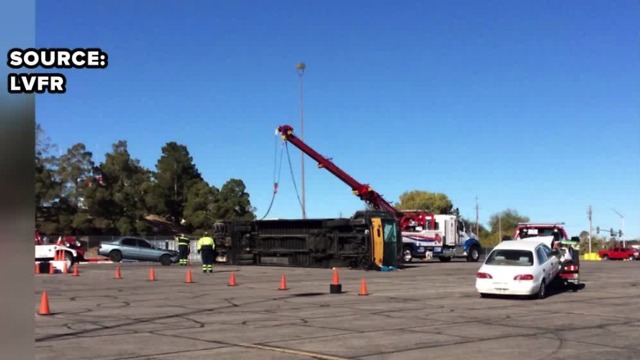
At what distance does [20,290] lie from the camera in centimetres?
1212

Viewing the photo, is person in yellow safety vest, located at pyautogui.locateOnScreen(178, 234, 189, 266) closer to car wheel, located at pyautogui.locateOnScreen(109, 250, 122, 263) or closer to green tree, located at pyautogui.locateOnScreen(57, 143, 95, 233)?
car wheel, located at pyautogui.locateOnScreen(109, 250, 122, 263)

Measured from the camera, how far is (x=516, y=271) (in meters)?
18.4

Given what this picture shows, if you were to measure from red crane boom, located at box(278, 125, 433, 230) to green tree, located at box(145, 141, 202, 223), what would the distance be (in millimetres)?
30894

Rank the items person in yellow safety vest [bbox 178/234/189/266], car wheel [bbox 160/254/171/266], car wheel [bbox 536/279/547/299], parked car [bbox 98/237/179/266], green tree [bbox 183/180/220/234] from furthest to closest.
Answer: green tree [bbox 183/180/220/234], parked car [bbox 98/237/179/266], car wheel [bbox 160/254/171/266], person in yellow safety vest [bbox 178/234/189/266], car wheel [bbox 536/279/547/299]

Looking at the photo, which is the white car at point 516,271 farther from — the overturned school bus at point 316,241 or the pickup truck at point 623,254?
the pickup truck at point 623,254

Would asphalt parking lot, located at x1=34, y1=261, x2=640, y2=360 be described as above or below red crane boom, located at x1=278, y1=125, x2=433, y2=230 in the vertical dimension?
below

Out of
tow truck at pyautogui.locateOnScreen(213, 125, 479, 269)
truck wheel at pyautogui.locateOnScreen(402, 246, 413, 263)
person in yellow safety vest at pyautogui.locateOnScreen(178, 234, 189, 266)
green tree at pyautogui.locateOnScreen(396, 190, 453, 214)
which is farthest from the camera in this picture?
green tree at pyautogui.locateOnScreen(396, 190, 453, 214)

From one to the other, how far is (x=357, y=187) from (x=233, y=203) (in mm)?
28550

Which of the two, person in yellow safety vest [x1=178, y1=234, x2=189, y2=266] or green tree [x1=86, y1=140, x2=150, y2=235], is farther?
green tree [x1=86, y1=140, x2=150, y2=235]

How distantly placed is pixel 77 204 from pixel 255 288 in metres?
49.1

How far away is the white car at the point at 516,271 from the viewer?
60.0ft

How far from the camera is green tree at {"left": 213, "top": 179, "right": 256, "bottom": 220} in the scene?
69.6 m

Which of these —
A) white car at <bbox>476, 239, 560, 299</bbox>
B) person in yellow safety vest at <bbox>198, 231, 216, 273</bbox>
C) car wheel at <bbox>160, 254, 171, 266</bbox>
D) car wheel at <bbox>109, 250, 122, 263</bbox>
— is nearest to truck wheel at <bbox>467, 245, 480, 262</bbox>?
car wheel at <bbox>160, 254, 171, 266</bbox>

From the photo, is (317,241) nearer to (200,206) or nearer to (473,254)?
(473,254)
